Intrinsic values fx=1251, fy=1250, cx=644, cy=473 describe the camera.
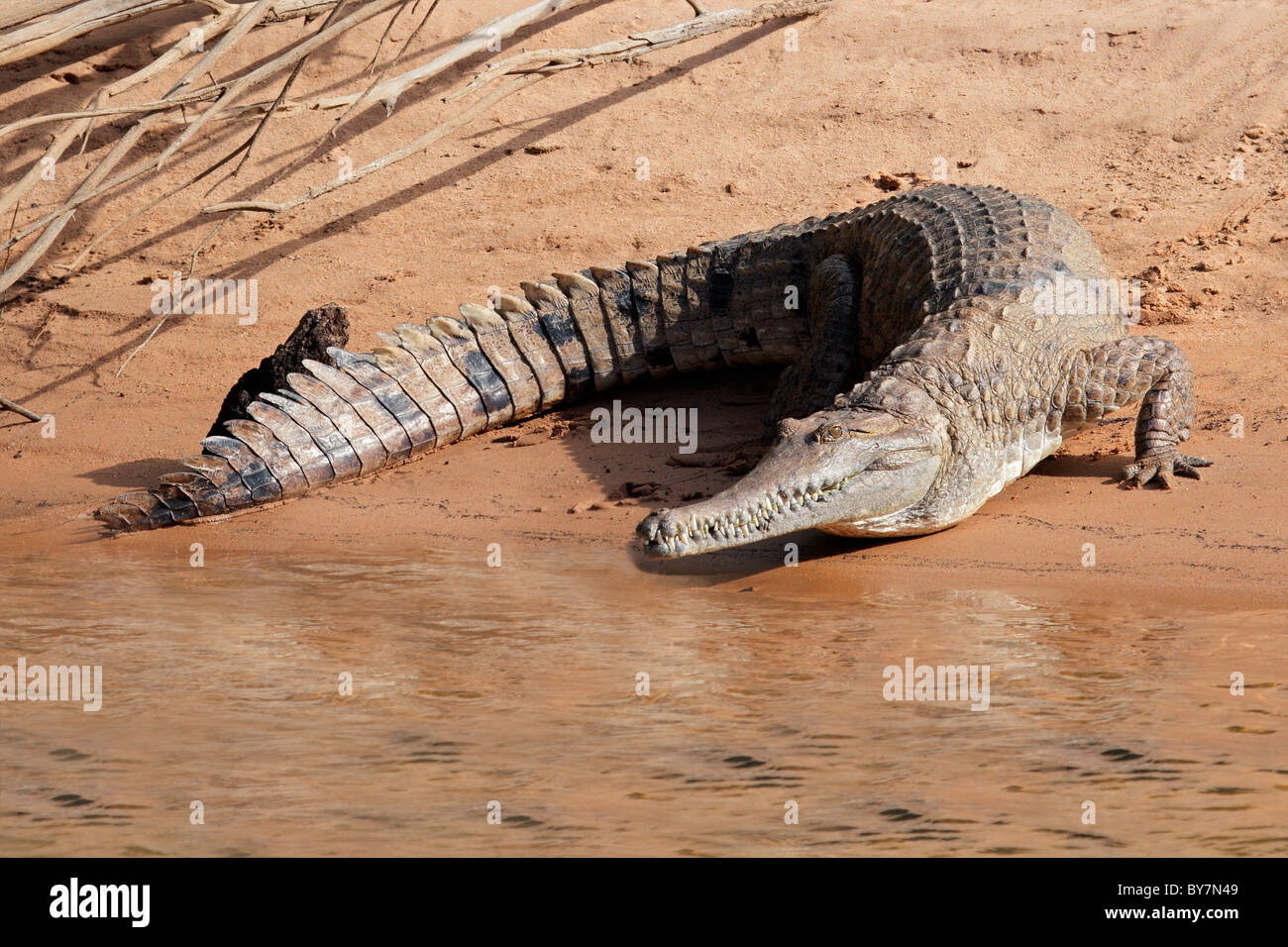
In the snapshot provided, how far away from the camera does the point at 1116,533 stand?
4.99 m

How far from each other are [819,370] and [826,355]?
4.2 inches

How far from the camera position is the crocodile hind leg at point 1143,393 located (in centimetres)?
550

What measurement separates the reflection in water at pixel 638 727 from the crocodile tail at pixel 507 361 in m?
1.47

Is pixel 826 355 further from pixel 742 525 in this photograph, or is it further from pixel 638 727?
pixel 638 727

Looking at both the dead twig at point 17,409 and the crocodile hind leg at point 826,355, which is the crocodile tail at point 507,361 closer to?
the crocodile hind leg at point 826,355

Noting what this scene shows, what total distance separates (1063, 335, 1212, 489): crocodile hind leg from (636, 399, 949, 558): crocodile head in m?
0.91

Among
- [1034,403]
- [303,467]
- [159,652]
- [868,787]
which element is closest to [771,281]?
[1034,403]

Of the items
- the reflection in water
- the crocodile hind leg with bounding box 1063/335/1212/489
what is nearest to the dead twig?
the reflection in water

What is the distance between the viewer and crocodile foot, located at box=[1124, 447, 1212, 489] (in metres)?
5.38

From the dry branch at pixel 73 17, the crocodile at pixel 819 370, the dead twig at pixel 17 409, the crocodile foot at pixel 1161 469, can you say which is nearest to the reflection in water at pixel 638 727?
the crocodile at pixel 819 370

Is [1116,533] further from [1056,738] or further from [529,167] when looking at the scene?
[529,167]

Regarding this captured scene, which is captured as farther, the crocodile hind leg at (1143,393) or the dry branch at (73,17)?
the dry branch at (73,17)

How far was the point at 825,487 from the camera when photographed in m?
4.87
